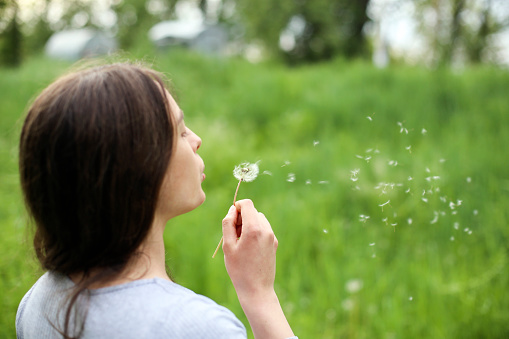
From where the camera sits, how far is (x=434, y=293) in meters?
2.80

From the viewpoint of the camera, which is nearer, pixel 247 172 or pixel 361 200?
pixel 247 172

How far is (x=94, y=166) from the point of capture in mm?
829

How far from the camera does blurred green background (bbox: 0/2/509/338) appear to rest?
2703 millimetres

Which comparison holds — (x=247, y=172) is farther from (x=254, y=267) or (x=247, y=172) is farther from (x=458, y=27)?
(x=458, y=27)

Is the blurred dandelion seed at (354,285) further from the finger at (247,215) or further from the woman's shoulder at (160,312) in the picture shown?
the woman's shoulder at (160,312)

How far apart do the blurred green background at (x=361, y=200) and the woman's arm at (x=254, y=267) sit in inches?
13.3

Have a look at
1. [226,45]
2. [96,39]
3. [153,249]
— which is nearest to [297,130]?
[153,249]

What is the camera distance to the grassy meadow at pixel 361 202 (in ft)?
8.87

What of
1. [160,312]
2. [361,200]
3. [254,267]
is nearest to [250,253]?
[254,267]

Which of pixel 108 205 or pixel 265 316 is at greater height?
pixel 108 205

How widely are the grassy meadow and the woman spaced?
238mm

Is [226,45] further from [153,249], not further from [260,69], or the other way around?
[153,249]

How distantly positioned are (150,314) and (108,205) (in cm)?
21

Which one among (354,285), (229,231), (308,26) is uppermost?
(229,231)
